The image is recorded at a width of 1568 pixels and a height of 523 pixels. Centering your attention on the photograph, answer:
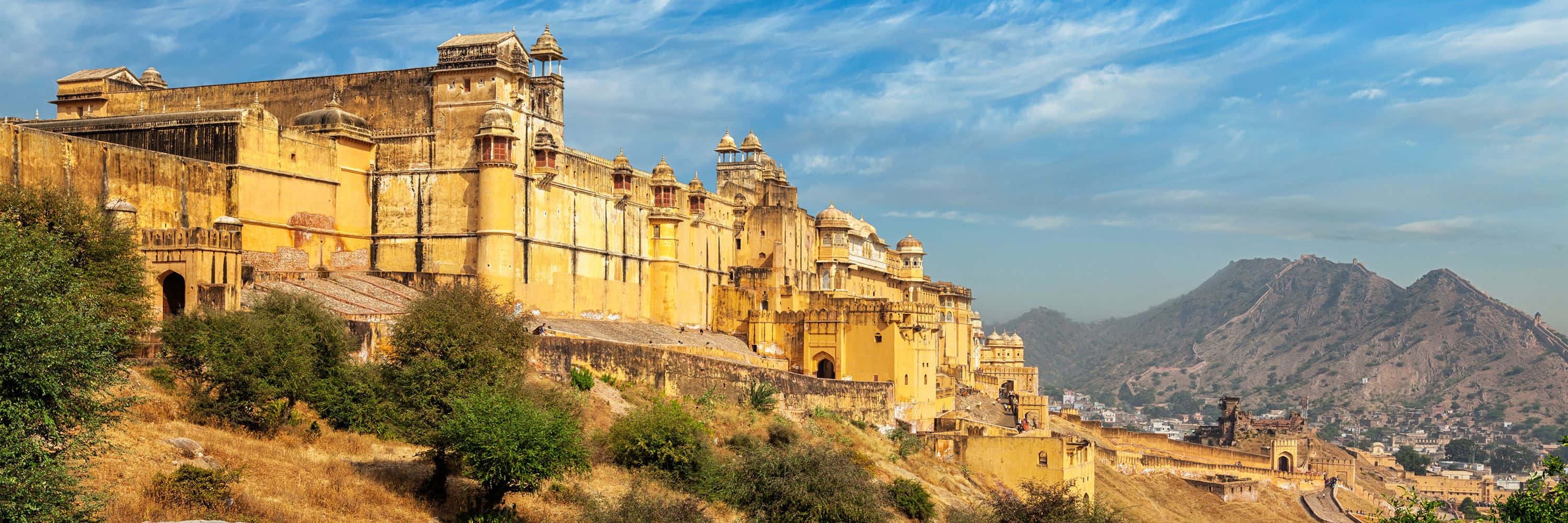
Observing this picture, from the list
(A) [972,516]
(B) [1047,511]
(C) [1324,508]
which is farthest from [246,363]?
(C) [1324,508]

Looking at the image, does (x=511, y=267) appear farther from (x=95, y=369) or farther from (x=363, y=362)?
(x=95, y=369)

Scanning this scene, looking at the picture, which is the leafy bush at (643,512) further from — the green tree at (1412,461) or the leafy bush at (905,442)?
the green tree at (1412,461)

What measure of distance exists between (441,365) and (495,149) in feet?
55.6

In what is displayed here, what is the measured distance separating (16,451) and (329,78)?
30.3 m

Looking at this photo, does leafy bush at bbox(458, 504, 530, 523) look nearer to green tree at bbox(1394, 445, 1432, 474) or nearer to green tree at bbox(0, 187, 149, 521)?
green tree at bbox(0, 187, 149, 521)

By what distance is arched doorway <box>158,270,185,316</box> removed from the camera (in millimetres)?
31125

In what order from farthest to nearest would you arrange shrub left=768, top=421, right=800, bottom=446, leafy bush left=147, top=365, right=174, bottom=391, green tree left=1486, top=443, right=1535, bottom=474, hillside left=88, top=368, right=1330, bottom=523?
1. green tree left=1486, top=443, right=1535, bottom=474
2. shrub left=768, top=421, right=800, bottom=446
3. leafy bush left=147, top=365, right=174, bottom=391
4. hillside left=88, top=368, right=1330, bottom=523

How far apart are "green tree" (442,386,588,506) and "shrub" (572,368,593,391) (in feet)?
33.5

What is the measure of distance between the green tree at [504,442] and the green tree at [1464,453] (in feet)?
461

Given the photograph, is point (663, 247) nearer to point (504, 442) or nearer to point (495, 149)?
point (495, 149)

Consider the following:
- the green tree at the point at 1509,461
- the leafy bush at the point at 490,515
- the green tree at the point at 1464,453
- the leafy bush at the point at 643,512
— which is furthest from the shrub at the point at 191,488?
the green tree at the point at 1509,461

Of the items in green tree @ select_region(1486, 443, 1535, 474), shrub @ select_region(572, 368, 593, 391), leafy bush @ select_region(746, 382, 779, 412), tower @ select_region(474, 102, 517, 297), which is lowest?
green tree @ select_region(1486, 443, 1535, 474)

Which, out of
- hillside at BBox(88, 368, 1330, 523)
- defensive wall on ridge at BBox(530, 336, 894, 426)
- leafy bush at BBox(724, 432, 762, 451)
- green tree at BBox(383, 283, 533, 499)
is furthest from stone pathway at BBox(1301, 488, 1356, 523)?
green tree at BBox(383, 283, 533, 499)

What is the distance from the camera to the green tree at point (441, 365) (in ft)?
85.1
